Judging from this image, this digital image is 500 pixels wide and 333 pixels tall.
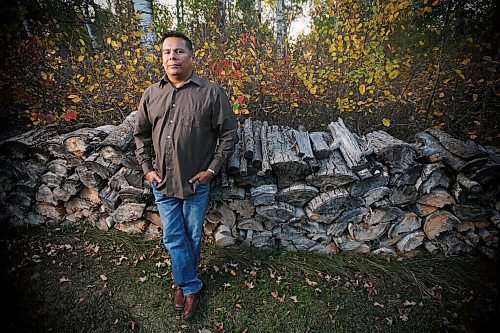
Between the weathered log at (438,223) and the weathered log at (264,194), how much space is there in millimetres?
1968

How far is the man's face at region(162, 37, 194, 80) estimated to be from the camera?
6.78 feet

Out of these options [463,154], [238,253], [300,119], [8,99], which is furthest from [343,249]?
[8,99]

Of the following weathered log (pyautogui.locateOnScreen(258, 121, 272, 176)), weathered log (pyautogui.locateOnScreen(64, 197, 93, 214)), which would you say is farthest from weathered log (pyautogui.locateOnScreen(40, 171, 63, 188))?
weathered log (pyautogui.locateOnScreen(258, 121, 272, 176))

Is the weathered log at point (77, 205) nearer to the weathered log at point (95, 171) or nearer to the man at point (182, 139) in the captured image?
the weathered log at point (95, 171)

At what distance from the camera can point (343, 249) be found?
3242 millimetres

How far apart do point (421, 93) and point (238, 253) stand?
481 centimetres

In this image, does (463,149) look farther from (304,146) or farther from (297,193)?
(297,193)

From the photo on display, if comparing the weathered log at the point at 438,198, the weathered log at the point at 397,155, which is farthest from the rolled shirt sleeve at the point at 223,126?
the weathered log at the point at 438,198

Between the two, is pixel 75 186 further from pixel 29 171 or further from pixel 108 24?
pixel 108 24

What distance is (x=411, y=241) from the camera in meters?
3.16

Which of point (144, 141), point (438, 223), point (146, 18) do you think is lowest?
point (438, 223)

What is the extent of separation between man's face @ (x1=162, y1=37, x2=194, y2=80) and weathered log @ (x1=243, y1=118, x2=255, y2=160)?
41.8 inches

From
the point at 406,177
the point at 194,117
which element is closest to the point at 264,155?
the point at 194,117

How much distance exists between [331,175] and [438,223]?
158 cm
